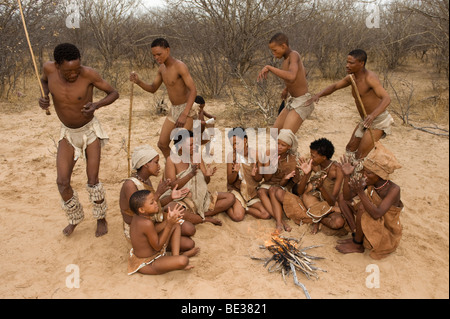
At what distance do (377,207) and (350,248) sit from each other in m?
0.49

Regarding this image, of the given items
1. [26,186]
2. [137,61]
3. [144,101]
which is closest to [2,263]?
[26,186]

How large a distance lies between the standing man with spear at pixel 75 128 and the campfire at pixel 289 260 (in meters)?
1.55

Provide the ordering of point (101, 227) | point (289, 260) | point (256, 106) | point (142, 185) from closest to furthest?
point (289, 260) < point (142, 185) < point (101, 227) < point (256, 106)

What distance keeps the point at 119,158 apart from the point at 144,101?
10.7 feet

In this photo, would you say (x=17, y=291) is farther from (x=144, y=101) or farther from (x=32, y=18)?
(x=32, y=18)

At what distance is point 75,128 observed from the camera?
10.3ft

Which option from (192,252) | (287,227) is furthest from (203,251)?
(287,227)

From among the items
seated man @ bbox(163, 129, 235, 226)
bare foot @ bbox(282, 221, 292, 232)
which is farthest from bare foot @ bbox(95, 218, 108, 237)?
Result: bare foot @ bbox(282, 221, 292, 232)

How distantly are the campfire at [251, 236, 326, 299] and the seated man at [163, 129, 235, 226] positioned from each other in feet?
2.29

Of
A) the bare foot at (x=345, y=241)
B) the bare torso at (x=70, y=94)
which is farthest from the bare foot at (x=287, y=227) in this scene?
the bare torso at (x=70, y=94)

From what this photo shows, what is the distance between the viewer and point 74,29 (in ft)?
35.6

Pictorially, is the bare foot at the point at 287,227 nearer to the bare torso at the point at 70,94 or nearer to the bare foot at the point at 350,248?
the bare foot at the point at 350,248

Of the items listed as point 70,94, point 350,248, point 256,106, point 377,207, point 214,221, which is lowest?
point 350,248

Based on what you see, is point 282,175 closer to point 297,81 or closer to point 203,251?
point 297,81
